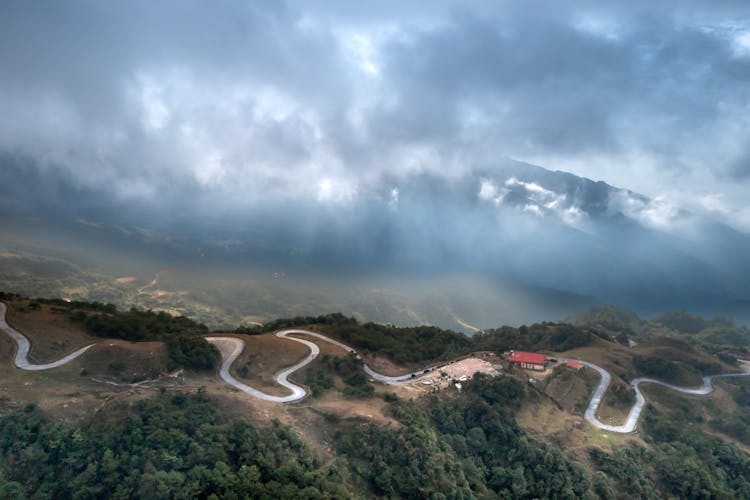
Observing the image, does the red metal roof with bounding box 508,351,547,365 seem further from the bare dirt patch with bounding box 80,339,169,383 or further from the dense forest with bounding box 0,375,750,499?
the bare dirt patch with bounding box 80,339,169,383

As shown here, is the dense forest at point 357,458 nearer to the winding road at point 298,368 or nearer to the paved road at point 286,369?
the winding road at point 298,368

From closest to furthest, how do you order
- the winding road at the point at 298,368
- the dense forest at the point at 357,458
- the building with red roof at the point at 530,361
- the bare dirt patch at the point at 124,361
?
the dense forest at the point at 357,458 < the bare dirt patch at the point at 124,361 < the winding road at the point at 298,368 < the building with red roof at the point at 530,361

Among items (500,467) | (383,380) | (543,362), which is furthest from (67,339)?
(543,362)

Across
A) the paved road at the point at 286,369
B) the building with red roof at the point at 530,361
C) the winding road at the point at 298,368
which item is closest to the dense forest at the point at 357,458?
the winding road at the point at 298,368

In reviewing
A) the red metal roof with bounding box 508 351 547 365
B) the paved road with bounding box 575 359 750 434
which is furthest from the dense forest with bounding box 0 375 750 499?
the red metal roof with bounding box 508 351 547 365

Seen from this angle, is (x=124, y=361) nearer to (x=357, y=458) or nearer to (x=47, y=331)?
(x=47, y=331)

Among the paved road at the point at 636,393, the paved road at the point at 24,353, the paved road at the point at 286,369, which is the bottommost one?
the paved road at the point at 24,353

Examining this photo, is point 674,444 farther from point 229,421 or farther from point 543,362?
point 229,421
